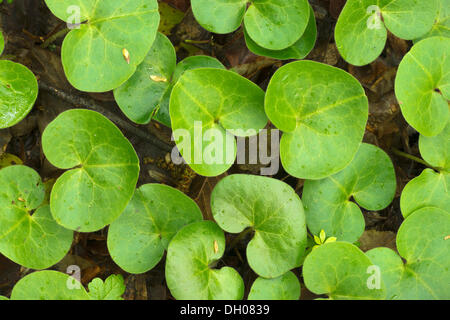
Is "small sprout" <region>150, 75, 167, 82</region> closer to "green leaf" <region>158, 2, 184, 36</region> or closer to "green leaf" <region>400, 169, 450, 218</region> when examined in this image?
"green leaf" <region>158, 2, 184, 36</region>

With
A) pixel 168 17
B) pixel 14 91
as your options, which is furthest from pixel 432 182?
pixel 14 91

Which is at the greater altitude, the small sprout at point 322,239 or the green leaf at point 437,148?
the green leaf at point 437,148

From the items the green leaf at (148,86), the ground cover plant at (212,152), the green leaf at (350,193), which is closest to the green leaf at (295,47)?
the ground cover plant at (212,152)

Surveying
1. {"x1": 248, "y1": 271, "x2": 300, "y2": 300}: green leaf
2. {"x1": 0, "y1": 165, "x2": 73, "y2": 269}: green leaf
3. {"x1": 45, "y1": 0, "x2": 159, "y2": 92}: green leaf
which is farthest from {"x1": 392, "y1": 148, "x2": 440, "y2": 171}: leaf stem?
{"x1": 0, "y1": 165, "x2": 73, "y2": 269}: green leaf

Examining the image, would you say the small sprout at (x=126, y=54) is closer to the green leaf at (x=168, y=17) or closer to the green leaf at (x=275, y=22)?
the green leaf at (x=168, y=17)

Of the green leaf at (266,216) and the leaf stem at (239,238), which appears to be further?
the leaf stem at (239,238)
